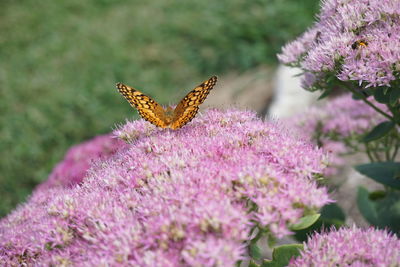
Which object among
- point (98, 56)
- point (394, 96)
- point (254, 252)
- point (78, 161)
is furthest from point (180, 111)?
point (98, 56)

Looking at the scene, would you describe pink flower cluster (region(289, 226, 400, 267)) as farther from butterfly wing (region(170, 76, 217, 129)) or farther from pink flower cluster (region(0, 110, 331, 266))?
butterfly wing (region(170, 76, 217, 129))

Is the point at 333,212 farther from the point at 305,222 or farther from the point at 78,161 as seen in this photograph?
the point at 78,161

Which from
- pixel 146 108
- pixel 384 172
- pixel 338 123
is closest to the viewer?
pixel 146 108

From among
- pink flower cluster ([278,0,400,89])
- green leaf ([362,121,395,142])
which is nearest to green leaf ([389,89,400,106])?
pink flower cluster ([278,0,400,89])

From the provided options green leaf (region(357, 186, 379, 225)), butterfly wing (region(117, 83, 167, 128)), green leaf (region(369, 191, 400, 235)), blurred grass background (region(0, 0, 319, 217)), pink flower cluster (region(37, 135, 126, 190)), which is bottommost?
green leaf (region(369, 191, 400, 235))

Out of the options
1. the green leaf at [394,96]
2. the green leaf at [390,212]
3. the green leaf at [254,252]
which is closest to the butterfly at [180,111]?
the green leaf at [254,252]
